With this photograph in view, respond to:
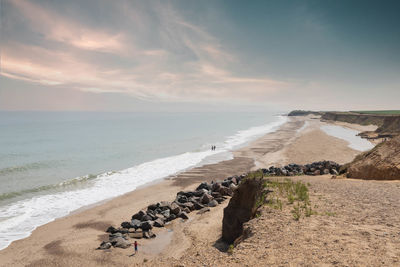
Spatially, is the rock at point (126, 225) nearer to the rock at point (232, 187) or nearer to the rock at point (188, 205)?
the rock at point (188, 205)

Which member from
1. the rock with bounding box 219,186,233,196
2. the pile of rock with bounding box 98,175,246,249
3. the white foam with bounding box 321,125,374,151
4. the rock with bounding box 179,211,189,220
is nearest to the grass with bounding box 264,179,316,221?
the rock with bounding box 179,211,189,220

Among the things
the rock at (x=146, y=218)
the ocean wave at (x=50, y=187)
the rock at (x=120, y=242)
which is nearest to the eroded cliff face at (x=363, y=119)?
the ocean wave at (x=50, y=187)

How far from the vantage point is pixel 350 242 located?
8172 millimetres

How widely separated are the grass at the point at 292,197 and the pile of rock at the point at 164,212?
317 inches

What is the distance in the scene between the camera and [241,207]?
46.6 feet

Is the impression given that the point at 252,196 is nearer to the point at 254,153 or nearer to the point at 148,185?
the point at 148,185

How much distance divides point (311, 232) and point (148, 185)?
24.0 meters

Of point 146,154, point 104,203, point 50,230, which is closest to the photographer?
point 50,230

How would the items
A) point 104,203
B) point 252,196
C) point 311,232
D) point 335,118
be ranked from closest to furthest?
point 311,232, point 252,196, point 104,203, point 335,118

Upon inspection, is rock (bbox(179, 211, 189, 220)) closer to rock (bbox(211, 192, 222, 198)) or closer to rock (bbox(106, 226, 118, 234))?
rock (bbox(211, 192, 222, 198))

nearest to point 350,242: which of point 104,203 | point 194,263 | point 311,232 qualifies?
point 311,232

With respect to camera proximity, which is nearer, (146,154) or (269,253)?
(269,253)

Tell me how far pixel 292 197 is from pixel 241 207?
3.13 meters

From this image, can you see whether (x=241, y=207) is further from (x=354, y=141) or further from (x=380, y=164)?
(x=354, y=141)
